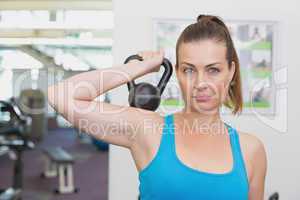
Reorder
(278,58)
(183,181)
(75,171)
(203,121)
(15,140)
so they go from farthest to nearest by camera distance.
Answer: (75,171) < (15,140) < (278,58) < (203,121) < (183,181)

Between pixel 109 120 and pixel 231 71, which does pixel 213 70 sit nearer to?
pixel 231 71

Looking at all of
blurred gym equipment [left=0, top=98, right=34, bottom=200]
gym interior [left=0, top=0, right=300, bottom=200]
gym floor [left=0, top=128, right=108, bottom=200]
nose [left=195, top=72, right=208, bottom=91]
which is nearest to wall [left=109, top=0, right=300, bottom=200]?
gym interior [left=0, top=0, right=300, bottom=200]

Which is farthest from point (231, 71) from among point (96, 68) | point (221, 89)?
point (96, 68)

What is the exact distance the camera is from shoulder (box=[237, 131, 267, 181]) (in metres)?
0.91

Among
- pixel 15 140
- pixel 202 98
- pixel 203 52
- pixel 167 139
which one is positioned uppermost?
pixel 203 52

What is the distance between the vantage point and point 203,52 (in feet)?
2.69

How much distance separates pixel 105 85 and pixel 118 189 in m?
1.10

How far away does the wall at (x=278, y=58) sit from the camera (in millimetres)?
1767

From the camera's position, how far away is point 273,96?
1821 millimetres

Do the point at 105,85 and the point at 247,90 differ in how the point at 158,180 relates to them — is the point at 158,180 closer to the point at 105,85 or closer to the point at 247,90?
the point at 105,85

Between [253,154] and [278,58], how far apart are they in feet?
3.40

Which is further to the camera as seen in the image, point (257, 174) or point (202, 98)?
point (257, 174)

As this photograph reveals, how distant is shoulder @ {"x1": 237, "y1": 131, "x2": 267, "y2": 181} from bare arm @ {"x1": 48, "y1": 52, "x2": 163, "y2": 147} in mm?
256

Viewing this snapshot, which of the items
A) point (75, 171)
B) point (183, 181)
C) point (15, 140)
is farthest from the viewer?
point (75, 171)
